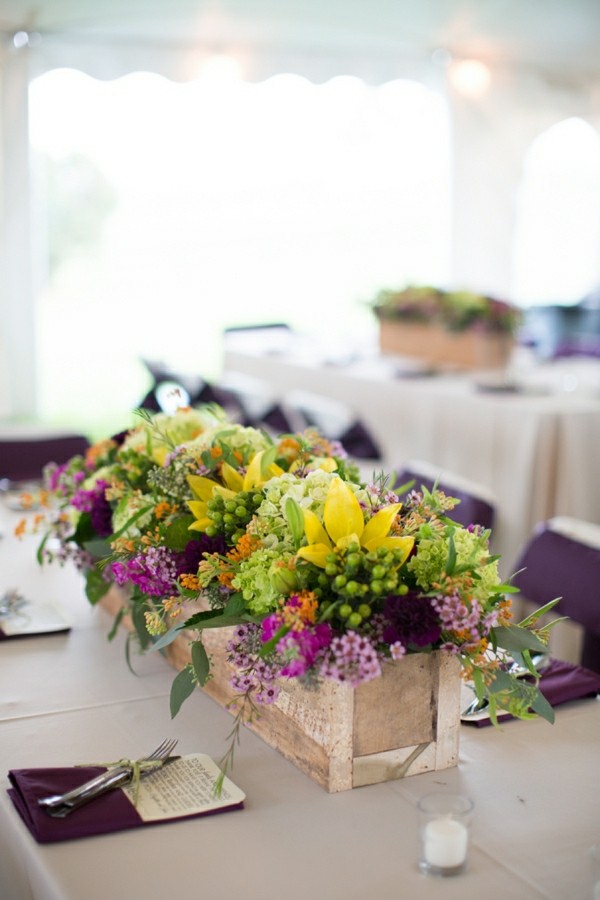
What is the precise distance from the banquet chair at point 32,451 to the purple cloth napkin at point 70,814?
2.23m

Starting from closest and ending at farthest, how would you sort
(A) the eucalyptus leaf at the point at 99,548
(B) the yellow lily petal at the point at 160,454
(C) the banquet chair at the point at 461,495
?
(A) the eucalyptus leaf at the point at 99,548 → (B) the yellow lily petal at the point at 160,454 → (C) the banquet chair at the point at 461,495

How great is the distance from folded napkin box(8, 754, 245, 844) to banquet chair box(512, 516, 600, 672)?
0.94 m

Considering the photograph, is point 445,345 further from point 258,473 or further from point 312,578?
point 312,578

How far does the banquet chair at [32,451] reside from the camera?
11.6 ft

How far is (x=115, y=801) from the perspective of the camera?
51.4 inches

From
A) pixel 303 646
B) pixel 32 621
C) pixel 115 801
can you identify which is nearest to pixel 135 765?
pixel 115 801

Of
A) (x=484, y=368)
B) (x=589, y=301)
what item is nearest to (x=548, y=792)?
(x=484, y=368)

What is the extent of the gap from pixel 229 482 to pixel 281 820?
22.8 inches

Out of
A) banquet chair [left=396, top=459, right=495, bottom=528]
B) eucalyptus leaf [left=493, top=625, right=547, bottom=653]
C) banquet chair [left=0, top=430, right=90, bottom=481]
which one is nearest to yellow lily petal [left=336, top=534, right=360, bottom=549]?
eucalyptus leaf [left=493, top=625, right=547, bottom=653]

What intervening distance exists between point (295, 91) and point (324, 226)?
1584mm

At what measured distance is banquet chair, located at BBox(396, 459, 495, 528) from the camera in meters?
2.67

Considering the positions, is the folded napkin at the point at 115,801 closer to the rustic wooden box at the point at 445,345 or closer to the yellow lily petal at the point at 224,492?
the yellow lily petal at the point at 224,492

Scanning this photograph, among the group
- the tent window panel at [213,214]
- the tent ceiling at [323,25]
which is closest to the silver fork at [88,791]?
the tent ceiling at [323,25]

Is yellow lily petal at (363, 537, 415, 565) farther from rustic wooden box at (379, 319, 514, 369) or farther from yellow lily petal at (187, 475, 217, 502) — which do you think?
rustic wooden box at (379, 319, 514, 369)
